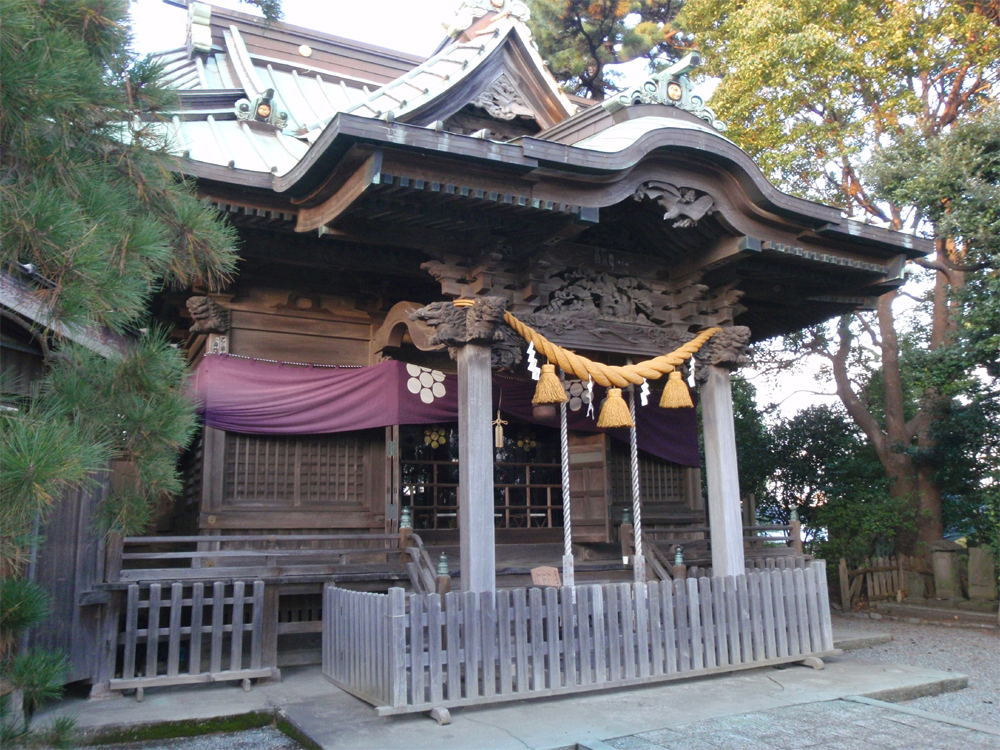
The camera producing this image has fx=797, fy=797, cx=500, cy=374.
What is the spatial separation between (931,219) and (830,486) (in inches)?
259

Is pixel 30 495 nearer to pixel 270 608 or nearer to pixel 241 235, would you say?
pixel 270 608

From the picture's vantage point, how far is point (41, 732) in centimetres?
359

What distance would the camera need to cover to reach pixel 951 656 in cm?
926

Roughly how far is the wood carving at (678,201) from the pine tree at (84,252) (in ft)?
13.8

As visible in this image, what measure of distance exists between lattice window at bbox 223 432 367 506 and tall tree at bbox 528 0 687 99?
1551 centimetres

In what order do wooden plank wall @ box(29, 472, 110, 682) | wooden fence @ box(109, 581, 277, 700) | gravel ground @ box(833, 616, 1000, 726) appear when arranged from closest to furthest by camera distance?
1. wooden plank wall @ box(29, 472, 110, 682)
2. wooden fence @ box(109, 581, 277, 700)
3. gravel ground @ box(833, 616, 1000, 726)

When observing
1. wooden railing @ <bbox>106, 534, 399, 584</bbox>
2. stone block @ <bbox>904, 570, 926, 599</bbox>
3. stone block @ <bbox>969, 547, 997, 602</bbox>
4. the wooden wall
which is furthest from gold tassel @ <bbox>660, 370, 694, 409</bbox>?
stone block @ <bbox>904, 570, 926, 599</bbox>

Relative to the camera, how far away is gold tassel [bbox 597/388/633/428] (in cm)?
742

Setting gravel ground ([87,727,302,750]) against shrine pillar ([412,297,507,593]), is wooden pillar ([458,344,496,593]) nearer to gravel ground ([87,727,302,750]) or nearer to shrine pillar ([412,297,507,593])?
shrine pillar ([412,297,507,593])

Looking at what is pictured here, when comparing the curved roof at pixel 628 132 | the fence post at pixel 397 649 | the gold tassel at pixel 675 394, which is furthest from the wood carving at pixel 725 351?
the fence post at pixel 397 649

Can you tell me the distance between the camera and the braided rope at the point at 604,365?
7.16 metres

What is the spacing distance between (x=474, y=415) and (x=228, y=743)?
2998 mm

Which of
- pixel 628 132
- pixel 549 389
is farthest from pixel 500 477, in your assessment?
pixel 628 132

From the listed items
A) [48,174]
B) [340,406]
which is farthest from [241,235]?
[48,174]
